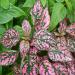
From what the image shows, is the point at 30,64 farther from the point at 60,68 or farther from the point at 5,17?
the point at 5,17

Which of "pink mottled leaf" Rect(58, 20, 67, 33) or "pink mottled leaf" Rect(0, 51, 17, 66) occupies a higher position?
"pink mottled leaf" Rect(58, 20, 67, 33)

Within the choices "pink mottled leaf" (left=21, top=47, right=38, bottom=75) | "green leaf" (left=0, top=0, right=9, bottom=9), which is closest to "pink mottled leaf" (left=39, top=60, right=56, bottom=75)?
"pink mottled leaf" (left=21, top=47, right=38, bottom=75)

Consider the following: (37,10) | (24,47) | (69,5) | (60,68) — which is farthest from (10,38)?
(69,5)

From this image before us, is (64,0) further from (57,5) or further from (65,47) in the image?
(65,47)

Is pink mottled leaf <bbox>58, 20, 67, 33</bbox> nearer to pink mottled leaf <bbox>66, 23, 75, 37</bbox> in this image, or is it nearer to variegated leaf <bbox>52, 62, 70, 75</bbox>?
pink mottled leaf <bbox>66, 23, 75, 37</bbox>

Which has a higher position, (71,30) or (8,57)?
(71,30)

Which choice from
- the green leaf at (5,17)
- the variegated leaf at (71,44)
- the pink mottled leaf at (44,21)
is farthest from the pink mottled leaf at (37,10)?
the variegated leaf at (71,44)
